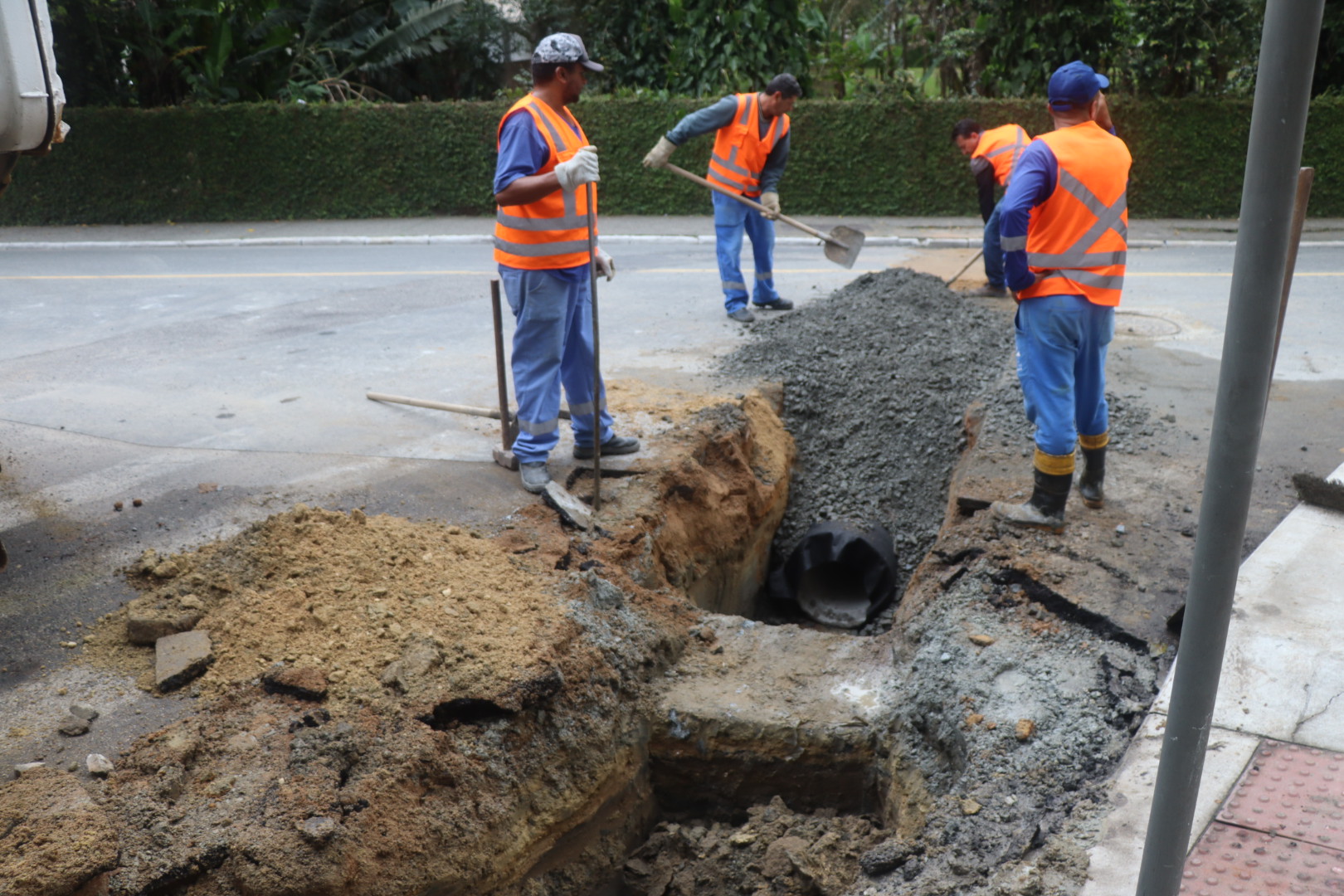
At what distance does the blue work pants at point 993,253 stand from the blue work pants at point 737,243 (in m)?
1.97

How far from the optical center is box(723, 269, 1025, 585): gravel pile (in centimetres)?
695

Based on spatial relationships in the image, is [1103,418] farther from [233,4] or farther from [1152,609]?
[233,4]

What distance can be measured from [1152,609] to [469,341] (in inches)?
241

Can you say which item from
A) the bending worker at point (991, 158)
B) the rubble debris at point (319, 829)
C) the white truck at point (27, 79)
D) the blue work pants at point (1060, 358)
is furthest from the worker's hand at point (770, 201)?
the rubble debris at point (319, 829)

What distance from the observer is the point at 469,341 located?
8.80 m

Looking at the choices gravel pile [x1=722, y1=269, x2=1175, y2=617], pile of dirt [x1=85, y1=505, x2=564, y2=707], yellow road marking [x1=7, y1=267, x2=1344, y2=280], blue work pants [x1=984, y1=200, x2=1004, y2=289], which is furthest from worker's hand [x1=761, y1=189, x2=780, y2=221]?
pile of dirt [x1=85, y1=505, x2=564, y2=707]

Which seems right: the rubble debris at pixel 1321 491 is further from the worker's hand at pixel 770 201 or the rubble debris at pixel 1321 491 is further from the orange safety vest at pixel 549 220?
the worker's hand at pixel 770 201

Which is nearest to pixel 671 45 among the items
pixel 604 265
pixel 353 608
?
pixel 604 265

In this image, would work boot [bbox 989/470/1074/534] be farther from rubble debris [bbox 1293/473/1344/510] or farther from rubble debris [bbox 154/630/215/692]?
rubble debris [bbox 154/630/215/692]

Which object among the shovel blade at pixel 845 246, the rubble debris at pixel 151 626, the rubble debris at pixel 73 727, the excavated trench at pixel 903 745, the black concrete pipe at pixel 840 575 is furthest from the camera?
the shovel blade at pixel 845 246

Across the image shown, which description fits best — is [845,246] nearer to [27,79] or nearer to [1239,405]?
[27,79]

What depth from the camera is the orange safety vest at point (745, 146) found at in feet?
29.5

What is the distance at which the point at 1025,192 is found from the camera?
443 centimetres

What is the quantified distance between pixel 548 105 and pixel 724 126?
4.27 metres
